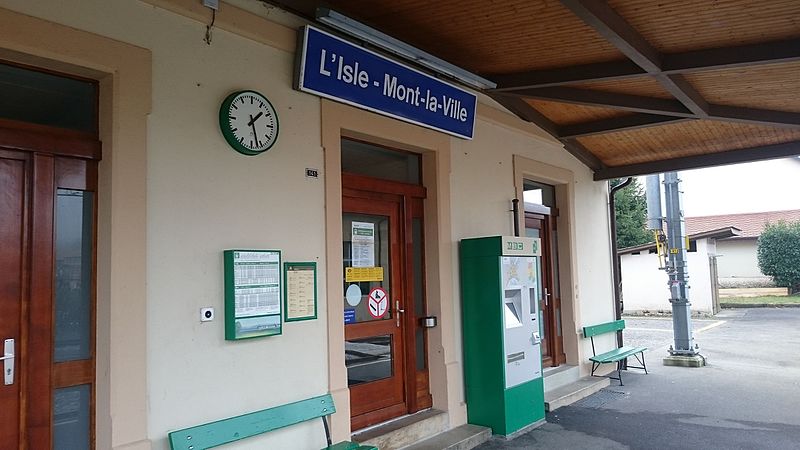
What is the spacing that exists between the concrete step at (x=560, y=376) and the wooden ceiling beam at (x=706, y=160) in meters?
2.78

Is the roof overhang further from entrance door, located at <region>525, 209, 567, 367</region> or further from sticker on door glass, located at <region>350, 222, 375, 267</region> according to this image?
sticker on door glass, located at <region>350, 222, 375, 267</region>

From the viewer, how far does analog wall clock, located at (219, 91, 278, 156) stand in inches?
139

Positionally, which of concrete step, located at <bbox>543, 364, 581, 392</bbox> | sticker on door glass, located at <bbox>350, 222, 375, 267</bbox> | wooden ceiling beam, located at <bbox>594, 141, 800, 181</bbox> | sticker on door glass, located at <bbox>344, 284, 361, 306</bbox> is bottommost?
concrete step, located at <bbox>543, 364, 581, 392</bbox>

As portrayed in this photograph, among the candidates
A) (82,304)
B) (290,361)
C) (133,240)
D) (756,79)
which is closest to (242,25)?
(133,240)

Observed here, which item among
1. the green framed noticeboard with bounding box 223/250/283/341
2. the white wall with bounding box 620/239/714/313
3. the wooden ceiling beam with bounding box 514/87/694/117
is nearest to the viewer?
the green framed noticeboard with bounding box 223/250/283/341

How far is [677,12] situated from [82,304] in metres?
4.15

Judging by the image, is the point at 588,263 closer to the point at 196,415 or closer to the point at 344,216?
the point at 344,216

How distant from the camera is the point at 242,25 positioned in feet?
12.1

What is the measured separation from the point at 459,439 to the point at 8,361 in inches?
131

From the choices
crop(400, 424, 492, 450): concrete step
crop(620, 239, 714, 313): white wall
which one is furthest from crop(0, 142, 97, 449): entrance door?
crop(620, 239, 714, 313): white wall

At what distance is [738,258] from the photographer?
25297 millimetres

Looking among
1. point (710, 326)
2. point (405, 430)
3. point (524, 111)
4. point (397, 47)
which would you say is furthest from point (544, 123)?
point (710, 326)

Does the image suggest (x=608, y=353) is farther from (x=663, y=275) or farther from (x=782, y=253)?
(x=782, y=253)

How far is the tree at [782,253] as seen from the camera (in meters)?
21.9
